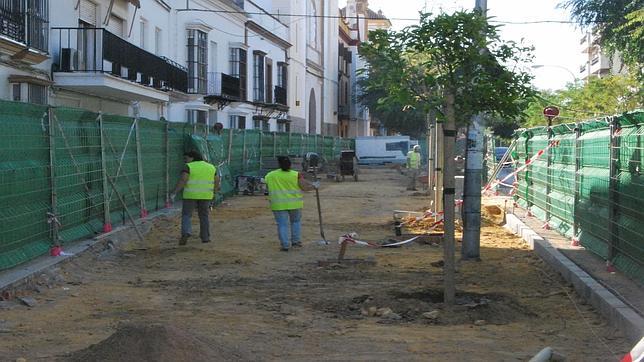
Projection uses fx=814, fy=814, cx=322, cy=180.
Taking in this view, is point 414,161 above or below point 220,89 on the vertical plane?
below

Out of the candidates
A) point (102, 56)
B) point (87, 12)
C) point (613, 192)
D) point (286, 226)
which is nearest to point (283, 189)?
point (286, 226)

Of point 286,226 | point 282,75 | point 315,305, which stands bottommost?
point 315,305

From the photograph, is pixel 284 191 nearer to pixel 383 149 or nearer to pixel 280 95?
pixel 280 95

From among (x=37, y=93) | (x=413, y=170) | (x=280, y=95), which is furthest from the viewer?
(x=280, y=95)

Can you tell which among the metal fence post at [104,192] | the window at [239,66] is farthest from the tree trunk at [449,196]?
the window at [239,66]

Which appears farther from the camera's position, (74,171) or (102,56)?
(102,56)

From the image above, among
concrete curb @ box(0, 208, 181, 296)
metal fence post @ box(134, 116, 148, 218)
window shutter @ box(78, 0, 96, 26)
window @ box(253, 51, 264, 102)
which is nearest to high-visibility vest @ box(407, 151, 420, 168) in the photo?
window shutter @ box(78, 0, 96, 26)

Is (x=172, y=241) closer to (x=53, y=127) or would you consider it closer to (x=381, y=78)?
(x=53, y=127)

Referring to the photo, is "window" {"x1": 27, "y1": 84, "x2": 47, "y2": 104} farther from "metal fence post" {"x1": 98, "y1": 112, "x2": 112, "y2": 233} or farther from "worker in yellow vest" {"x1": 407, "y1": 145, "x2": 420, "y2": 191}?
"worker in yellow vest" {"x1": 407, "y1": 145, "x2": 420, "y2": 191}

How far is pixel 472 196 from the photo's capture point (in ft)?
37.6

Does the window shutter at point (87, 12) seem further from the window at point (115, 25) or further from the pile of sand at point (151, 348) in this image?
the pile of sand at point (151, 348)

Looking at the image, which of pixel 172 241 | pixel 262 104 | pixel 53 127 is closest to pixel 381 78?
pixel 53 127

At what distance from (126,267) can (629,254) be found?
6.16 metres

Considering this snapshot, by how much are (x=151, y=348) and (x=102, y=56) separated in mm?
17957
